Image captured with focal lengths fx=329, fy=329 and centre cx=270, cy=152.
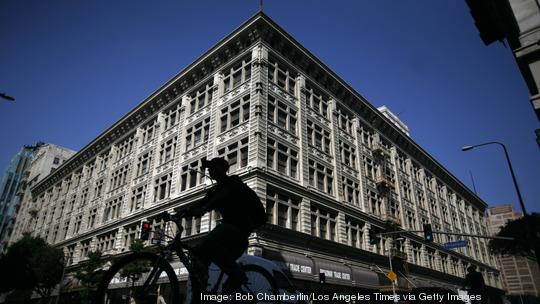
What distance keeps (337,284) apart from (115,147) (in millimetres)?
31983

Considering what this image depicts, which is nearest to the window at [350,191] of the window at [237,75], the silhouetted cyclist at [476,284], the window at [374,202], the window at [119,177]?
the window at [374,202]

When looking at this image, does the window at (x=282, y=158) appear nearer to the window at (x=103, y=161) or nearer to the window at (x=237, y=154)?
the window at (x=237, y=154)

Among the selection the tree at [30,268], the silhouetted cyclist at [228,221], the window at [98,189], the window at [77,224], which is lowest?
the silhouetted cyclist at [228,221]

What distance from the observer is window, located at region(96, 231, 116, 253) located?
33.2 meters

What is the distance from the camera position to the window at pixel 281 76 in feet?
90.8

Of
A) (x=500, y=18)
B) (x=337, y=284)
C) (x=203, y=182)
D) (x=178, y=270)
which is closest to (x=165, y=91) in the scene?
(x=203, y=182)

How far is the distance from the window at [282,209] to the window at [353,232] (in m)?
6.40

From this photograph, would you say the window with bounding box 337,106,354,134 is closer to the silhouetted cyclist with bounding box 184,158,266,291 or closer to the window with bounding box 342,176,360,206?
the window with bounding box 342,176,360,206

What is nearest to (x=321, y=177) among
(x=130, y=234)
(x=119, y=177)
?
(x=130, y=234)

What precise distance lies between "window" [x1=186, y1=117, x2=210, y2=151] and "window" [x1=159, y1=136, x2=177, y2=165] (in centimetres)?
222

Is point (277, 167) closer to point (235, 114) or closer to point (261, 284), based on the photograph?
point (235, 114)

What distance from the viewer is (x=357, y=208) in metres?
30.3

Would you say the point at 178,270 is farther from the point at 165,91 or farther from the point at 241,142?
the point at 165,91

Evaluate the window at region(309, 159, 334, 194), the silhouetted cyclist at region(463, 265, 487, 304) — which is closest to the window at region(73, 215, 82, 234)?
the window at region(309, 159, 334, 194)
